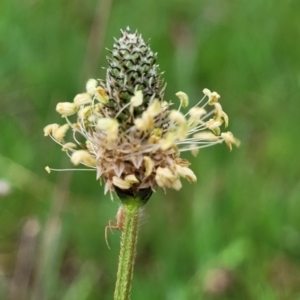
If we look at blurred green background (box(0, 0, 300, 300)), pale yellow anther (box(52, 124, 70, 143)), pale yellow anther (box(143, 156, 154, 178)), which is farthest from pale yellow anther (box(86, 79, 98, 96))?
blurred green background (box(0, 0, 300, 300))

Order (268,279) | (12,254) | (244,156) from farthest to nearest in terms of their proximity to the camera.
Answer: (244,156), (12,254), (268,279)

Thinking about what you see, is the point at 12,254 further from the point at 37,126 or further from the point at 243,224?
the point at 243,224

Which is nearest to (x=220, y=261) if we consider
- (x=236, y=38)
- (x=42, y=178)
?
(x=42, y=178)

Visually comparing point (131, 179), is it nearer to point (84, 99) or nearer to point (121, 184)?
point (121, 184)

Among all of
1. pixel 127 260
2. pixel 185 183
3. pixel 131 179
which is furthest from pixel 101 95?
pixel 185 183

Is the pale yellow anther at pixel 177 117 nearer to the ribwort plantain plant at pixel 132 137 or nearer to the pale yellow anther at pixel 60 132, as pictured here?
the ribwort plantain plant at pixel 132 137

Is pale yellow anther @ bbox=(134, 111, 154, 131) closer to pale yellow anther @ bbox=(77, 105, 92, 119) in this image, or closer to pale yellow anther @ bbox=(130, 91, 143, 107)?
pale yellow anther @ bbox=(130, 91, 143, 107)
